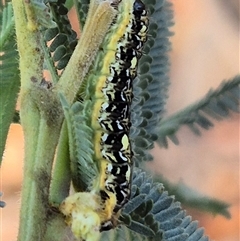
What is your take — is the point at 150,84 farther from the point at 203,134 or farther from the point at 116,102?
the point at 203,134

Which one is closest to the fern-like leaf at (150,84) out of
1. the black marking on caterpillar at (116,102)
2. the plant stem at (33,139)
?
the black marking on caterpillar at (116,102)

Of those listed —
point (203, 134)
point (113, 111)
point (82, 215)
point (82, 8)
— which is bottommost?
point (82, 215)

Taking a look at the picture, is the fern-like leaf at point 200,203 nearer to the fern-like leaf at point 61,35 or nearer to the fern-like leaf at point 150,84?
the fern-like leaf at point 150,84

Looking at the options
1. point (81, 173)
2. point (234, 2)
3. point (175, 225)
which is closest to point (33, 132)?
point (81, 173)

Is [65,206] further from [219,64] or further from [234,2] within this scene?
[234,2]

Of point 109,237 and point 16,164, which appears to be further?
point 16,164

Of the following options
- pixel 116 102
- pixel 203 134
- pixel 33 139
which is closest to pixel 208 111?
pixel 116 102

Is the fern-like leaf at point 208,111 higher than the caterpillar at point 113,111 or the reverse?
higher
